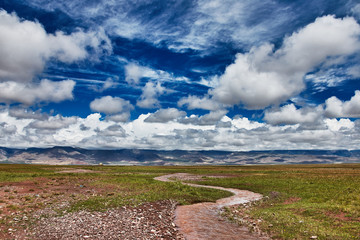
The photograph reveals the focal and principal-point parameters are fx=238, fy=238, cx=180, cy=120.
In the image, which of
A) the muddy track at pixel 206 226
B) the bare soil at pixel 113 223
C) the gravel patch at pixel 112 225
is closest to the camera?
the gravel patch at pixel 112 225

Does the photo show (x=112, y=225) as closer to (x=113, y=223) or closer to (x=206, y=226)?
(x=113, y=223)

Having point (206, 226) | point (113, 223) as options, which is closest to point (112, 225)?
point (113, 223)

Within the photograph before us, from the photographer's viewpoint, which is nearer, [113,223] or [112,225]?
[112,225]

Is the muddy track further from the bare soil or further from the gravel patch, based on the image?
the gravel patch

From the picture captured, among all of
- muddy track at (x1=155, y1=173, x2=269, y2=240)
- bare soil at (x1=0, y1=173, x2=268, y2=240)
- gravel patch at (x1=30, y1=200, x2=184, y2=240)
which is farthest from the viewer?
muddy track at (x1=155, y1=173, x2=269, y2=240)

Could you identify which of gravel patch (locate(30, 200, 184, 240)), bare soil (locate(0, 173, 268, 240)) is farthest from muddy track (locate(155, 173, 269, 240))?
gravel patch (locate(30, 200, 184, 240))

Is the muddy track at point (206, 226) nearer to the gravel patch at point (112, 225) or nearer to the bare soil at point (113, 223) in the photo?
the bare soil at point (113, 223)

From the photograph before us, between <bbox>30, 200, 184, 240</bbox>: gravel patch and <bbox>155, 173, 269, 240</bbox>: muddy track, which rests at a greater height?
<bbox>30, 200, 184, 240</bbox>: gravel patch

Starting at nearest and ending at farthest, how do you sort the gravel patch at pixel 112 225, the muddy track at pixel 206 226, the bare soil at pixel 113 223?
the gravel patch at pixel 112 225, the bare soil at pixel 113 223, the muddy track at pixel 206 226

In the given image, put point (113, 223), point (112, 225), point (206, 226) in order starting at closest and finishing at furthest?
point (112, 225)
point (113, 223)
point (206, 226)

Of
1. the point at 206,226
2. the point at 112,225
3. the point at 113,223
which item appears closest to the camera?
the point at 112,225

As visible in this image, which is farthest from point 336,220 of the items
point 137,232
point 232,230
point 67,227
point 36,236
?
point 36,236

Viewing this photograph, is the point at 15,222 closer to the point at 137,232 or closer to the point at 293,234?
the point at 137,232

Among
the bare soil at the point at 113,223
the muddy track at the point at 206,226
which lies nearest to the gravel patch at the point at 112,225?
the bare soil at the point at 113,223
